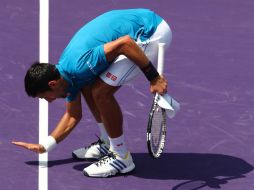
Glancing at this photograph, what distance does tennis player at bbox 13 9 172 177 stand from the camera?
8.38 metres

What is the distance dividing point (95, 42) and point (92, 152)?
4.71 feet

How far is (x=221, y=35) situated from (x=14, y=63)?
115 inches

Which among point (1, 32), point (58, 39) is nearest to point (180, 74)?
point (58, 39)

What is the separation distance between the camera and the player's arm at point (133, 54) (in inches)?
328

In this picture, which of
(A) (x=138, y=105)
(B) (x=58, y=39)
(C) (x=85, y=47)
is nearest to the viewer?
(C) (x=85, y=47)

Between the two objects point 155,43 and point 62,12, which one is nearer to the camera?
point 155,43

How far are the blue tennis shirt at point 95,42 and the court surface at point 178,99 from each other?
99 cm

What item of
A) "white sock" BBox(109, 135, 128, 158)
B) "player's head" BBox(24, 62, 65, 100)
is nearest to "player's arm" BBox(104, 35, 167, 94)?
"player's head" BBox(24, 62, 65, 100)

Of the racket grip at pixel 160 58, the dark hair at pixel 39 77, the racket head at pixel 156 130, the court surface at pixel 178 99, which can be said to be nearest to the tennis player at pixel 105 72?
the dark hair at pixel 39 77

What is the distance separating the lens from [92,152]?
944 cm

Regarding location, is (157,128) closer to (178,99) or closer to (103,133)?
(103,133)

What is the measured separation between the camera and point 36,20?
12406mm

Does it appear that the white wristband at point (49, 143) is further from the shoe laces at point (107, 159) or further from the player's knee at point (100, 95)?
the player's knee at point (100, 95)

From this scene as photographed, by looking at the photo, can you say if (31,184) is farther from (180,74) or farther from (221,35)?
(221,35)
